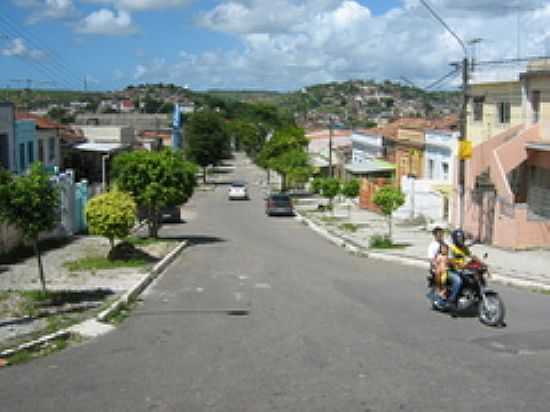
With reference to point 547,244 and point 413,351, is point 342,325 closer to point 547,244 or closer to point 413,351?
point 413,351

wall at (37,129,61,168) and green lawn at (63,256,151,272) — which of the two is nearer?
green lawn at (63,256,151,272)

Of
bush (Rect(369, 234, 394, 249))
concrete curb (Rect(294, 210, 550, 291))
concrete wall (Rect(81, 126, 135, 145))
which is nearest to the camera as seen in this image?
concrete curb (Rect(294, 210, 550, 291))

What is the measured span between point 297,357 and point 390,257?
14501mm

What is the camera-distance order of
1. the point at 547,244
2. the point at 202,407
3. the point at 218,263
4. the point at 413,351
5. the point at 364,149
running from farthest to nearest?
the point at 364,149, the point at 547,244, the point at 218,263, the point at 413,351, the point at 202,407

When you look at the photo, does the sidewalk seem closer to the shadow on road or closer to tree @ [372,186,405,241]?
tree @ [372,186,405,241]

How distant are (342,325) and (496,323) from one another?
2.45 metres

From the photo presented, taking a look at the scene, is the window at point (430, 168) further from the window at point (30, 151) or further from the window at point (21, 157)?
the window at point (21, 157)

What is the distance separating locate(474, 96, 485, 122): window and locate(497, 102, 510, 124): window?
1733 millimetres

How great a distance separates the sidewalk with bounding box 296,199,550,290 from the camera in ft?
63.8

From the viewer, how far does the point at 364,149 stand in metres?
63.3

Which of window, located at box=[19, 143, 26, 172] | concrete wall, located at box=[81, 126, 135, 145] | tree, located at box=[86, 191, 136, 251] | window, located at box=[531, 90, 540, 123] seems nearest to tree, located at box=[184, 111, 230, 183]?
concrete wall, located at box=[81, 126, 135, 145]

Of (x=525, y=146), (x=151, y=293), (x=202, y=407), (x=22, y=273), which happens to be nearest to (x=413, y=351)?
(x=202, y=407)

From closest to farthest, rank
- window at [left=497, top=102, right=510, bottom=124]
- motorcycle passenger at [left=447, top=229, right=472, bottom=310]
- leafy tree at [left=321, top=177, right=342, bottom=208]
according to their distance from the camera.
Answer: motorcycle passenger at [left=447, top=229, right=472, bottom=310], window at [left=497, top=102, right=510, bottom=124], leafy tree at [left=321, top=177, right=342, bottom=208]

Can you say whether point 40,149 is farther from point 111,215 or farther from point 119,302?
point 119,302
